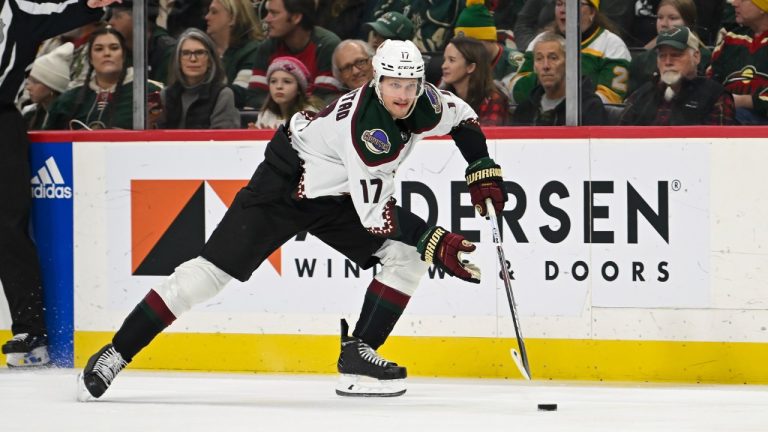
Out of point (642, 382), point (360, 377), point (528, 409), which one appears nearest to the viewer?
point (528, 409)

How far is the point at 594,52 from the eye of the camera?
531cm

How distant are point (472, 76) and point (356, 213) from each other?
107 centimetres

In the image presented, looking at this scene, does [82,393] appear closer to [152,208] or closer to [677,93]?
[152,208]

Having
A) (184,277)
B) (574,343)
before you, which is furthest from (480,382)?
(184,277)

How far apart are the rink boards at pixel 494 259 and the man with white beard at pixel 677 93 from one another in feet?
0.44

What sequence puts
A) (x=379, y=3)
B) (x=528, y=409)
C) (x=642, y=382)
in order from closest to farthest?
(x=528, y=409) → (x=642, y=382) → (x=379, y=3)

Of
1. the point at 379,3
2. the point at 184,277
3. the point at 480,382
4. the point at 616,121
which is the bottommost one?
the point at 480,382

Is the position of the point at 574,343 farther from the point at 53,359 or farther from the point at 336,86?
the point at 53,359

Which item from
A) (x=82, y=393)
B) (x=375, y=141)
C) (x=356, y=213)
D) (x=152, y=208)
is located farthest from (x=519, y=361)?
(x=152, y=208)

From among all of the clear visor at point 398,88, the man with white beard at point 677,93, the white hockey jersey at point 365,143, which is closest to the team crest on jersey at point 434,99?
the white hockey jersey at point 365,143

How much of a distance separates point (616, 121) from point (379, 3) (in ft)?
3.42

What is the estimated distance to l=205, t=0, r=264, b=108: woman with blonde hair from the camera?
575 cm

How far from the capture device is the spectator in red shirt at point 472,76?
17.7ft

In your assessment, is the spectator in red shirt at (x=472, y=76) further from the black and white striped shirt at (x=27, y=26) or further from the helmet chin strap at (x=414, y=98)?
the black and white striped shirt at (x=27, y=26)
